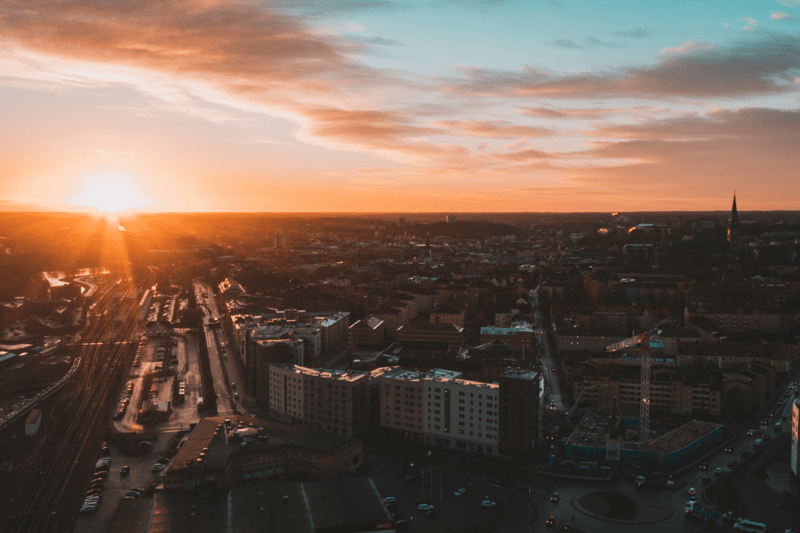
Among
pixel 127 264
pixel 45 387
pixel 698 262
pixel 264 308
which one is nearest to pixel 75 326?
pixel 264 308

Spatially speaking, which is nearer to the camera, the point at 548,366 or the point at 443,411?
the point at 443,411

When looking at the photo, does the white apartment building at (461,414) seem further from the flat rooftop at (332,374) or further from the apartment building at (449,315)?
the apartment building at (449,315)

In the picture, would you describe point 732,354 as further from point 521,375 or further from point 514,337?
point 521,375

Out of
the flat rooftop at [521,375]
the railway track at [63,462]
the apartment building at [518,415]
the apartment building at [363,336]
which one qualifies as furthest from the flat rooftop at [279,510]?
the apartment building at [363,336]

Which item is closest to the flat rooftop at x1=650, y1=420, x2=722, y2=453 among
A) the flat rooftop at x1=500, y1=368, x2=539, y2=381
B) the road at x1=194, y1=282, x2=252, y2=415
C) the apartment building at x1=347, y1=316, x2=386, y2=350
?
the flat rooftop at x1=500, y1=368, x2=539, y2=381

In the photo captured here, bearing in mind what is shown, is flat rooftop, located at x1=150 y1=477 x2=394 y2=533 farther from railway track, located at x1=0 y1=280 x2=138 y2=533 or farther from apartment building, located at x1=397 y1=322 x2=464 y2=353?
apartment building, located at x1=397 y1=322 x2=464 y2=353

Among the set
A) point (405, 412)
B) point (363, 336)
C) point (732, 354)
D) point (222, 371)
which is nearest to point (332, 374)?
point (405, 412)
